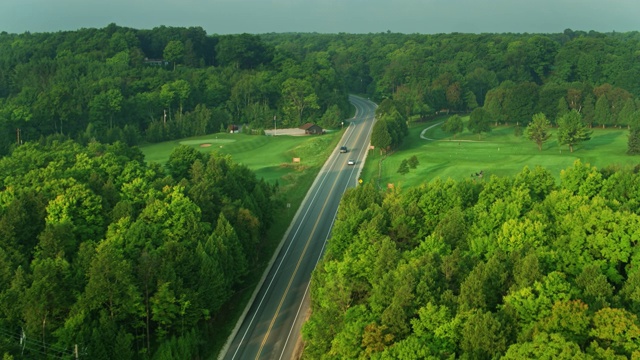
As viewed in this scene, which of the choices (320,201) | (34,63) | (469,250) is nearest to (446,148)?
(320,201)

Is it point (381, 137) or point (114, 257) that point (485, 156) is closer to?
point (381, 137)

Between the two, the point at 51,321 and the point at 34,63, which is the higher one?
the point at 34,63

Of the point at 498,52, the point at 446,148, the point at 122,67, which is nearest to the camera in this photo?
the point at 446,148

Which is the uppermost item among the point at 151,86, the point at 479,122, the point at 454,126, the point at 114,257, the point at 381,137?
the point at 151,86

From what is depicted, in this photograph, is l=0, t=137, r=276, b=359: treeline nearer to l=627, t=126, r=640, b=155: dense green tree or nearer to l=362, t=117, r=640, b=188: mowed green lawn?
l=362, t=117, r=640, b=188: mowed green lawn

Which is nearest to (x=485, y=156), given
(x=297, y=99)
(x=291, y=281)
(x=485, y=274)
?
(x=291, y=281)

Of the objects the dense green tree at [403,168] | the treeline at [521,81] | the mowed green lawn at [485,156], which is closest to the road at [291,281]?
the mowed green lawn at [485,156]

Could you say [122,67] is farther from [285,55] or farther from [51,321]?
[51,321]
